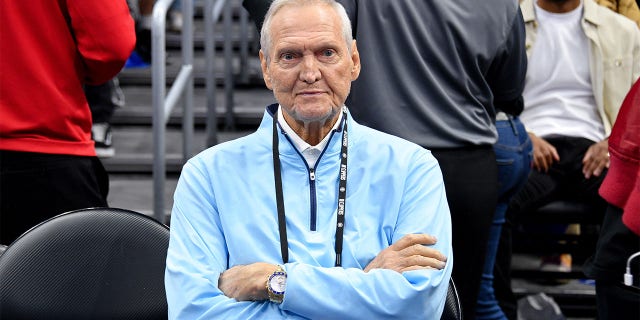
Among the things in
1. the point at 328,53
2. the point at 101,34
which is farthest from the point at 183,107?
the point at 328,53

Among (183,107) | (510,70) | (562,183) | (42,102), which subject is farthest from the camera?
(183,107)

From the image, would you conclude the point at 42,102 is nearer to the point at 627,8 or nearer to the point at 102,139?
the point at 102,139

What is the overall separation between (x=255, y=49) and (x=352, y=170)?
3.90m

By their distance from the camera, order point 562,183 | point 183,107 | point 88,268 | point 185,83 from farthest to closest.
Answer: point 183,107, point 185,83, point 562,183, point 88,268

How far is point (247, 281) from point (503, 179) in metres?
1.62

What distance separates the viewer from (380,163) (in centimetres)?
281

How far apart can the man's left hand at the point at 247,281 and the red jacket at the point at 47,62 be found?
1097 millimetres

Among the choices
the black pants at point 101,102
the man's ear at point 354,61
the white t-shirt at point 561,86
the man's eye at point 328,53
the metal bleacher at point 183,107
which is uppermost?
the man's eye at point 328,53

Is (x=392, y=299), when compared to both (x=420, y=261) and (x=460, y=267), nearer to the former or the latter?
(x=420, y=261)

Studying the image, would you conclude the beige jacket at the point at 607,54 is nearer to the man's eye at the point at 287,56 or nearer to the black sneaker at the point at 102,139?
the black sneaker at the point at 102,139

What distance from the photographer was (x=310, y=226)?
8.93 feet

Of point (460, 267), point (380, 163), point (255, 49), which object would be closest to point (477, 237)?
point (460, 267)

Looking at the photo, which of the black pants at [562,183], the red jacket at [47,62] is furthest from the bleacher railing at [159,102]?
the black pants at [562,183]

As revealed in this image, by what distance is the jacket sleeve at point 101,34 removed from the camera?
347 centimetres
